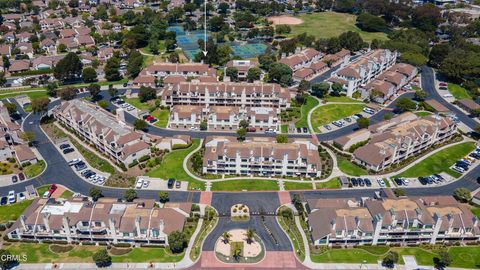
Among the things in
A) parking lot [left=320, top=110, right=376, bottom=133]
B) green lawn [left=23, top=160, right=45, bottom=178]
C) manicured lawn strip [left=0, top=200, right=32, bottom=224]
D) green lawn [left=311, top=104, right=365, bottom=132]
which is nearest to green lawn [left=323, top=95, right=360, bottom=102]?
green lawn [left=311, top=104, right=365, bottom=132]

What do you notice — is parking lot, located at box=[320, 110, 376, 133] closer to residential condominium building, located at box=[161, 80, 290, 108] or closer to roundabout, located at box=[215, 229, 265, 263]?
residential condominium building, located at box=[161, 80, 290, 108]

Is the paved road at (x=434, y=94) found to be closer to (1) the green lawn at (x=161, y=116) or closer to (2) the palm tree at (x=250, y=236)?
(2) the palm tree at (x=250, y=236)

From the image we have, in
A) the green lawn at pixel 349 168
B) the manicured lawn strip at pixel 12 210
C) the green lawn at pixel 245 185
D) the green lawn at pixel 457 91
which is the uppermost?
the green lawn at pixel 457 91

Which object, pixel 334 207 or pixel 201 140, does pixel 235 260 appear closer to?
pixel 334 207

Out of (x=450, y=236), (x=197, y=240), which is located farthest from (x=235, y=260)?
(x=450, y=236)

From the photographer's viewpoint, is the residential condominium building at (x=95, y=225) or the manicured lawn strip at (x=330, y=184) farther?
the manicured lawn strip at (x=330, y=184)

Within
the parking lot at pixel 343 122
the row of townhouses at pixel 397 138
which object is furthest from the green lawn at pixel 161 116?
the row of townhouses at pixel 397 138

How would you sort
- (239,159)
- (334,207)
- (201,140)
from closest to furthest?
(334,207) < (239,159) < (201,140)
